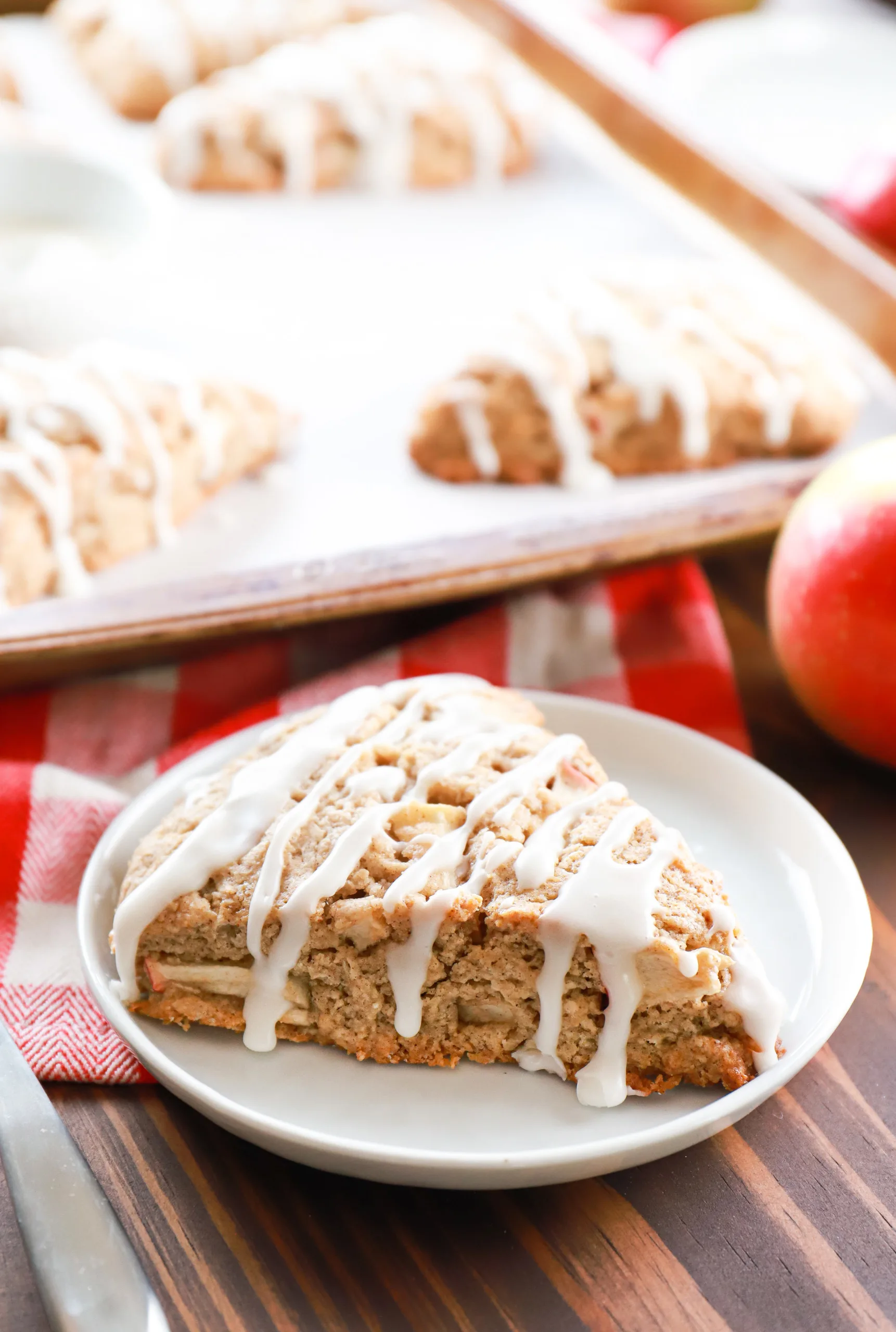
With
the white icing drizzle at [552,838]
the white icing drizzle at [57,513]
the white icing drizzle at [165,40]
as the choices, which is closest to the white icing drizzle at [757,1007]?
the white icing drizzle at [552,838]

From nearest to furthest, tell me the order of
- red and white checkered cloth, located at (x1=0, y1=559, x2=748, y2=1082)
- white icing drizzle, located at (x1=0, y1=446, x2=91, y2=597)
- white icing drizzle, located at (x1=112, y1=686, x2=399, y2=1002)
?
white icing drizzle, located at (x1=112, y1=686, x2=399, y2=1002)
red and white checkered cloth, located at (x1=0, y1=559, x2=748, y2=1082)
white icing drizzle, located at (x1=0, y1=446, x2=91, y2=597)

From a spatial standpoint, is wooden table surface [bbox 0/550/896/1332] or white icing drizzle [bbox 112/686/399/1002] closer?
wooden table surface [bbox 0/550/896/1332]

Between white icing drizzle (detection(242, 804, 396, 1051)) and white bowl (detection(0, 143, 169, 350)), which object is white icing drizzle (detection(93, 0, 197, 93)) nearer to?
white bowl (detection(0, 143, 169, 350))

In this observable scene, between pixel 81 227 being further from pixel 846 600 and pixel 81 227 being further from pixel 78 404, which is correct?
pixel 846 600

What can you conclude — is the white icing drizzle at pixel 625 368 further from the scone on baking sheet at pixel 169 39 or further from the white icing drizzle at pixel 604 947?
the scone on baking sheet at pixel 169 39

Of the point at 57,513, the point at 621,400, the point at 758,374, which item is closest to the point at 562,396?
the point at 621,400

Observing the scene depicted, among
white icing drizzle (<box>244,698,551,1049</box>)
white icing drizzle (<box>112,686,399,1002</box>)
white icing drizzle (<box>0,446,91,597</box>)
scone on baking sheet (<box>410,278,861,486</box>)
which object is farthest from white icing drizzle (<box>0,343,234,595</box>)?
white icing drizzle (<box>244,698,551,1049</box>)

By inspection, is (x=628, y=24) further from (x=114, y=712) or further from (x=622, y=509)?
(x=114, y=712)
